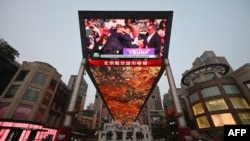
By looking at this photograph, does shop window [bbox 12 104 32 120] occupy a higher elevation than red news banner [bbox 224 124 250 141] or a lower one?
higher

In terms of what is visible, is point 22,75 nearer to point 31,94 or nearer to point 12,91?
point 12,91

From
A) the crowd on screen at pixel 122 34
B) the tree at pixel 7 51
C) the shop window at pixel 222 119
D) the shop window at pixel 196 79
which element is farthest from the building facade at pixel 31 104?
the shop window at pixel 196 79

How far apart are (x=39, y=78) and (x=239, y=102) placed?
144ft

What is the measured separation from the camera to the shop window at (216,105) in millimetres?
30708

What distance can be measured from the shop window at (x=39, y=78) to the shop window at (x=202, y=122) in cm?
3723

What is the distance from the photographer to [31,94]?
25094 millimetres

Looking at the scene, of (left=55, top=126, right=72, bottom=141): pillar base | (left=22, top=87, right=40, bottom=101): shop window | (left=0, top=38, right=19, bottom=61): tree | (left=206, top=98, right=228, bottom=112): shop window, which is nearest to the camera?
(left=55, top=126, right=72, bottom=141): pillar base

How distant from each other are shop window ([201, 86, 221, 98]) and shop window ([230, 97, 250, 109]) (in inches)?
122

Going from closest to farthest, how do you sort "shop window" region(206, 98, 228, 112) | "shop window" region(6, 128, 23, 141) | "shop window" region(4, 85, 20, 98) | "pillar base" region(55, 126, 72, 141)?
"pillar base" region(55, 126, 72, 141) < "shop window" region(6, 128, 23, 141) < "shop window" region(4, 85, 20, 98) < "shop window" region(206, 98, 228, 112)

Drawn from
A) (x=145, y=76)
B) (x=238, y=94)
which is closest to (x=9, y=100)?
(x=145, y=76)

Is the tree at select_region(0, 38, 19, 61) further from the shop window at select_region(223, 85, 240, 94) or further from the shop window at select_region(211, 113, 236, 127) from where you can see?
the shop window at select_region(223, 85, 240, 94)

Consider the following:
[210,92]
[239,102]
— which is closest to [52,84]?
[210,92]

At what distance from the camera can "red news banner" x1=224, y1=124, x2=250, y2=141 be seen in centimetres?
408

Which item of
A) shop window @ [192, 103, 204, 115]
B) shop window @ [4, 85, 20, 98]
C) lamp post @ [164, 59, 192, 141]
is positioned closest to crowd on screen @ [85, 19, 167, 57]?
lamp post @ [164, 59, 192, 141]
